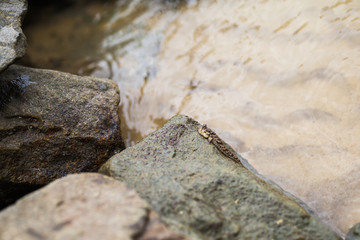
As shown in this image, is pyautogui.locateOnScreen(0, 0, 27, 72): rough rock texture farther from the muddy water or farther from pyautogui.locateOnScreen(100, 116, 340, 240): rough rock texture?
the muddy water

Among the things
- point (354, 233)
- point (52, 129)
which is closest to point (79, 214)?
point (52, 129)

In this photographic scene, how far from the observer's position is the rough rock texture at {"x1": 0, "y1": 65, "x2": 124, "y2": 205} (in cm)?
246

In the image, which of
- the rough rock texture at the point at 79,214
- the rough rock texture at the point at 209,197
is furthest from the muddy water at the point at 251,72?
the rough rock texture at the point at 79,214

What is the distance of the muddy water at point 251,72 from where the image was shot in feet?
9.06

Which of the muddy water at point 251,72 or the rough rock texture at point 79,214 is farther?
the muddy water at point 251,72

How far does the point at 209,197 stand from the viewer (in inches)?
75.7

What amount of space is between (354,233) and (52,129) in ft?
7.53

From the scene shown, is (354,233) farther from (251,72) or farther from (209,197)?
(251,72)

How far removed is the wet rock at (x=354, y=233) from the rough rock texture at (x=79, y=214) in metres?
1.31

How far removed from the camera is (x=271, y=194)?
1.99 meters

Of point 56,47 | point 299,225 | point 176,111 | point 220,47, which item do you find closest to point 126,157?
point 299,225

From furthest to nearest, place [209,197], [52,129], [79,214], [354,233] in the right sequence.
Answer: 1. [52,129]
2. [354,233]
3. [209,197]
4. [79,214]

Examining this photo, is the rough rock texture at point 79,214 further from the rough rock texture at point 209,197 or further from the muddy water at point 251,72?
the muddy water at point 251,72

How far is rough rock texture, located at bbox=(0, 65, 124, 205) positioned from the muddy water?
0.78m
